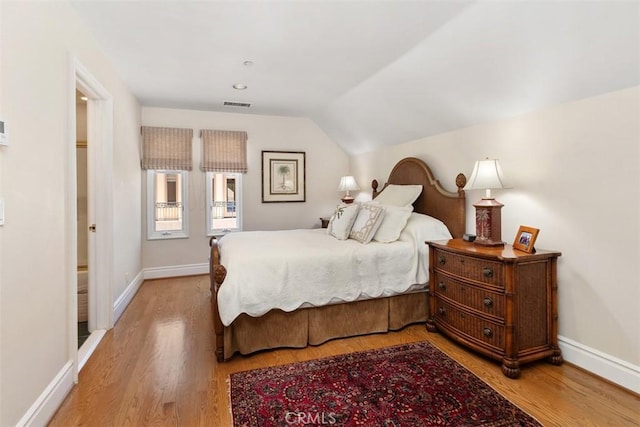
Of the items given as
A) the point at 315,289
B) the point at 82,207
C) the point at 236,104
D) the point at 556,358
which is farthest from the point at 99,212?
the point at 556,358

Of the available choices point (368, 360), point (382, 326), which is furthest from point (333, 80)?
point (368, 360)

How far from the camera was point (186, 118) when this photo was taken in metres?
4.77

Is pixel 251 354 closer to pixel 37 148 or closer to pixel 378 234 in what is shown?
pixel 378 234

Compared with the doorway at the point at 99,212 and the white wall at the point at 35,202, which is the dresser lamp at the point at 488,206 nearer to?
the white wall at the point at 35,202

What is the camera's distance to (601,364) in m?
2.12

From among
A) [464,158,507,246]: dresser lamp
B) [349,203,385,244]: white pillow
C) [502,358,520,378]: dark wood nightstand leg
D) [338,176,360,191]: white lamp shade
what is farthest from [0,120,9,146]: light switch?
[338,176,360,191]: white lamp shade

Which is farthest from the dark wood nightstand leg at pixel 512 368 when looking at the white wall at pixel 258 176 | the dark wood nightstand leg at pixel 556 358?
the white wall at pixel 258 176

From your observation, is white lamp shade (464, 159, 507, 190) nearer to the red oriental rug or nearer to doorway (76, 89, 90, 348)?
the red oriental rug

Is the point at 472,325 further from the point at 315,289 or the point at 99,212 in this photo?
the point at 99,212

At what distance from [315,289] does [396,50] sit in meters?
2.12

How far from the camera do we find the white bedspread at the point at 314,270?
7.75ft

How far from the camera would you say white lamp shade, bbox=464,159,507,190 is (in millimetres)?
2553

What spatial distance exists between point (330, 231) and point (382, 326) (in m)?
1.16

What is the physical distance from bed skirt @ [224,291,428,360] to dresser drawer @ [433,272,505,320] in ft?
1.04
